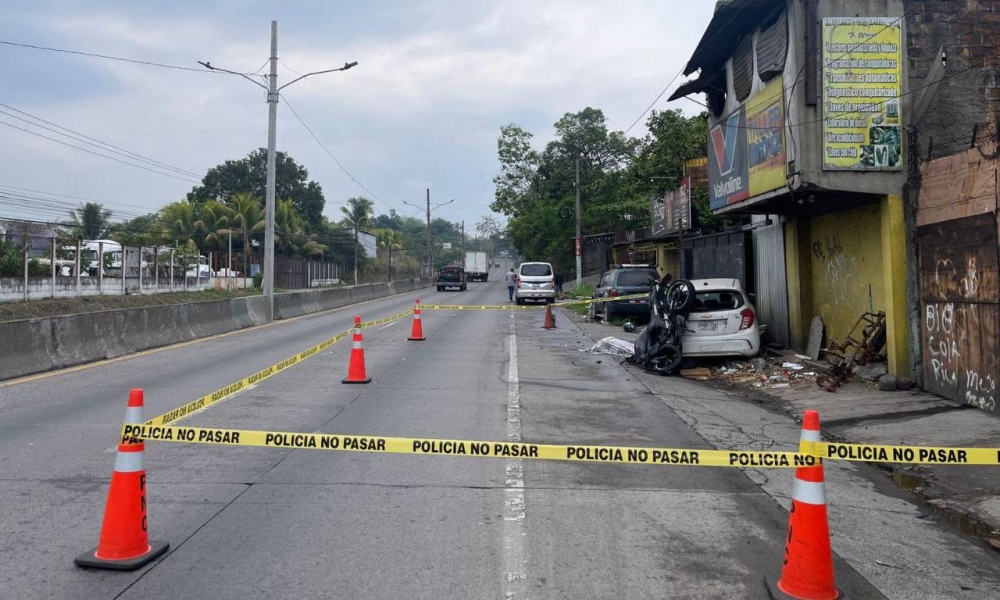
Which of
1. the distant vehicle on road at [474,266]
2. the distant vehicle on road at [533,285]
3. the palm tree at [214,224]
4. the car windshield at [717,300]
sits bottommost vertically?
the car windshield at [717,300]

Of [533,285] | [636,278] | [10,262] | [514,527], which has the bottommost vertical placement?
[514,527]

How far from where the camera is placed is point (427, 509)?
5.58 m

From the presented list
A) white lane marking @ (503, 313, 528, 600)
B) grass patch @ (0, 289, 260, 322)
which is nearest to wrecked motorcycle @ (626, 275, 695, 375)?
white lane marking @ (503, 313, 528, 600)

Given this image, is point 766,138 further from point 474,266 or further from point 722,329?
point 474,266

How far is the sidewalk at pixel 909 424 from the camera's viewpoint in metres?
6.20

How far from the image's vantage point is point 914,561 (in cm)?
482

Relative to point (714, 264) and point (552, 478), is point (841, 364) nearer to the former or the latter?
point (552, 478)

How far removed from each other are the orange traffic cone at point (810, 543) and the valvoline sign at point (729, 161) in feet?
36.1

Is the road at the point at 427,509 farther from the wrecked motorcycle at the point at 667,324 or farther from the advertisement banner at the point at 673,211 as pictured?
the advertisement banner at the point at 673,211

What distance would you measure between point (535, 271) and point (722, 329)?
2133 cm

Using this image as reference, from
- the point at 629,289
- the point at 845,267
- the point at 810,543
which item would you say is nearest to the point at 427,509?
the point at 810,543

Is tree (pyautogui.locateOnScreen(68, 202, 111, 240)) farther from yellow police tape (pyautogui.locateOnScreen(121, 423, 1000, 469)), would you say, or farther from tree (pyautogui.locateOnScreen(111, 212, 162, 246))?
yellow police tape (pyautogui.locateOnScreen(121, 423, 1000, 469))

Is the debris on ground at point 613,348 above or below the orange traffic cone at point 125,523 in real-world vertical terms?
above

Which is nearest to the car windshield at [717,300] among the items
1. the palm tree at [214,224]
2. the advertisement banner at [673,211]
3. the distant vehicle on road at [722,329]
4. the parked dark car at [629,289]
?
the distant vehicle on road at [722,329]
